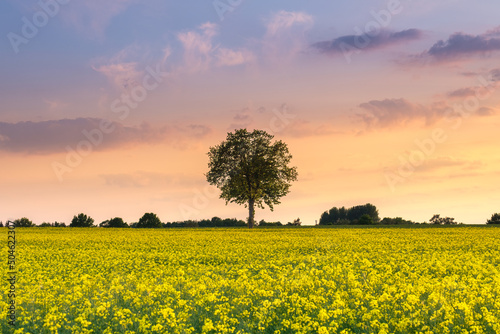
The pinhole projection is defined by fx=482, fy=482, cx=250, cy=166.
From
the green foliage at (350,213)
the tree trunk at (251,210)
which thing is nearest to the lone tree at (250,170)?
the tree trunk at (251,210)

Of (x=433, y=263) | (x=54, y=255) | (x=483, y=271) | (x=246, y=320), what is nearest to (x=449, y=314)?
(x=246, y=320)

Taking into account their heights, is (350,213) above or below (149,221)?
above

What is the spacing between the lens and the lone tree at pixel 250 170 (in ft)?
263

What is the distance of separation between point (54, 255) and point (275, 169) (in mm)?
53092

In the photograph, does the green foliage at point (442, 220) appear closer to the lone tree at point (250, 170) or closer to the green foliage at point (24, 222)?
the lone tree at point (250, 170)

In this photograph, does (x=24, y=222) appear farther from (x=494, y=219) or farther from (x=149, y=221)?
Answer: (x=494, y=219)

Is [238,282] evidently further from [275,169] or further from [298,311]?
[275,169]

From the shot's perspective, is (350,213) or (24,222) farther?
(350,213)

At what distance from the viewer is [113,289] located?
15102mm

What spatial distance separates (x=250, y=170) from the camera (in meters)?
80.1

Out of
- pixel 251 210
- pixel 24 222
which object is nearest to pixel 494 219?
pixel 251 210

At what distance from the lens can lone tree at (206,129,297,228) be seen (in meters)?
80.2

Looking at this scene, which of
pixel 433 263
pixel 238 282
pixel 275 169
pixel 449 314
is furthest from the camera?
pixel 275 169

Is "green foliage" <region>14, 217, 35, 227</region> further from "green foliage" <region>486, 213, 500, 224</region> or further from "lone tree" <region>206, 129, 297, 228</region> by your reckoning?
"green foliage" <region>486, 213, 500, 224</region>
